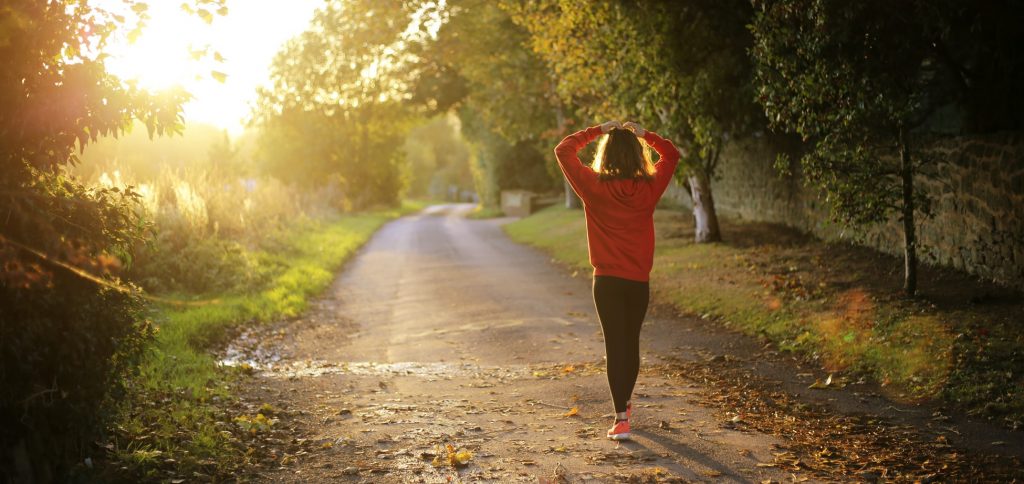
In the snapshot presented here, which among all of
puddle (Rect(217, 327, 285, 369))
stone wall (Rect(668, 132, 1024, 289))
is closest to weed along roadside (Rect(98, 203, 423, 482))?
puddle (Rect(217, 327, 285, 369))

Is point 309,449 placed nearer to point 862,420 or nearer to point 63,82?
point 63,82

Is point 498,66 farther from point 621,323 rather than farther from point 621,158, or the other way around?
point 621,323

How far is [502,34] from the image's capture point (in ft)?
91.0

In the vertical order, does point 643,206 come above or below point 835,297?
above

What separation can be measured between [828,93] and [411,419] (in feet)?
22.0

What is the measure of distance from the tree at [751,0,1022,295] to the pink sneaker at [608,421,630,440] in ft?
19.5

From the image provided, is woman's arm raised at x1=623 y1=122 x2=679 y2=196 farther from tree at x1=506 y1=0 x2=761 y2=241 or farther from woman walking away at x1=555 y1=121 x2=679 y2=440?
tree at x1=506 y1=0 x2=761 y2=241

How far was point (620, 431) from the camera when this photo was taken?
6484 mm

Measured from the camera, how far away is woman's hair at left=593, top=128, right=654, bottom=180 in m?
6.38

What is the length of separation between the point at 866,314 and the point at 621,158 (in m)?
5.80

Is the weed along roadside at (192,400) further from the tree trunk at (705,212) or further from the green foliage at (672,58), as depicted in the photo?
the tree trunk at (705,212)

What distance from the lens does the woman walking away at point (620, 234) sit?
640 centimetres

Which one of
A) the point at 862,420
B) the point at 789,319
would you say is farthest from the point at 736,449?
the point at 789,319

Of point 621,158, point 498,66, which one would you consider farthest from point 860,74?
point 498,66
